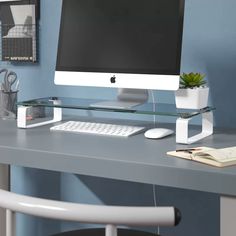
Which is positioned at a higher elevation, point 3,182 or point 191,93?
point 191,93

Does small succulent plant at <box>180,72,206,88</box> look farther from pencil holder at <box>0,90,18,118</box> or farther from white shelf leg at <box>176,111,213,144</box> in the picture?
pencil holder at <box>0,90,18,118</box>

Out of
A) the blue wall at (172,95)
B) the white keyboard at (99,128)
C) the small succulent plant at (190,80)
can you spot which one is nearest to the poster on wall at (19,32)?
the blue wall at (172,95)

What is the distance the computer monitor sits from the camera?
1.57 m

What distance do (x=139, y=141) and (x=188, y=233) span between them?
61 cm

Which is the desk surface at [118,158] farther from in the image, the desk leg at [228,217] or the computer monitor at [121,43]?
the computer monitor at [121,43]

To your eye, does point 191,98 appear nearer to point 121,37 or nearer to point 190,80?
point 190,80

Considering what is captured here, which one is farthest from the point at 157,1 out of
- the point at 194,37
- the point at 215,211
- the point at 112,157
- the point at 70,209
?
the point at 70,209

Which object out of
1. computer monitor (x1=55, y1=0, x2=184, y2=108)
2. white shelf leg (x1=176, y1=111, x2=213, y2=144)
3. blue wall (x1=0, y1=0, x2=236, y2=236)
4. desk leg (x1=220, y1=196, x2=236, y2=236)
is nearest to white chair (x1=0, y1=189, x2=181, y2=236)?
desk leg (x1=220, y1=196, x2=236, y2=236)

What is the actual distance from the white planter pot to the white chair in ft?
2.58

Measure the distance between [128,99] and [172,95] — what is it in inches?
9.8

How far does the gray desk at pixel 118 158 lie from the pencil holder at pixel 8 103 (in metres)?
0.29

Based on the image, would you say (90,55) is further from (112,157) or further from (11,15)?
(11,15)

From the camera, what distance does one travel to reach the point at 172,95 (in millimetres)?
1895

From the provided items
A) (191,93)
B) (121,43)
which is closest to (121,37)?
(121,43)
